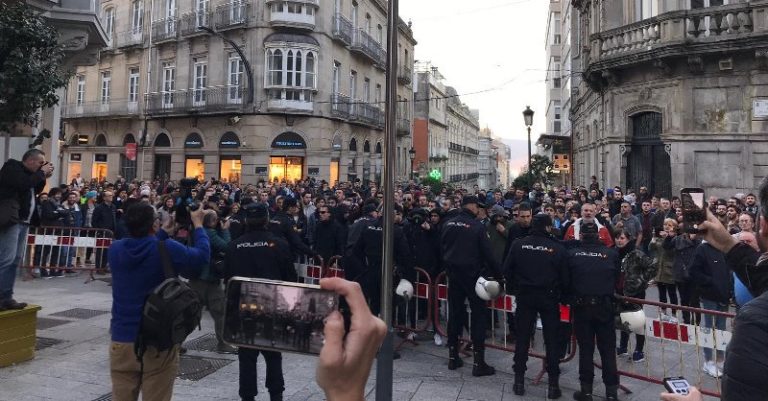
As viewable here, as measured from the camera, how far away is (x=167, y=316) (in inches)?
128

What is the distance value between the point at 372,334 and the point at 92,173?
37.8 m

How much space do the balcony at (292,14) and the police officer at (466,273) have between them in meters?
22.3

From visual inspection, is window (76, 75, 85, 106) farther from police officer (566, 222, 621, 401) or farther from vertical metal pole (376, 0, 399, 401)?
police officer (566, 222, 621, 401)

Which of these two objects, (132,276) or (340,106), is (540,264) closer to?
(132,276)

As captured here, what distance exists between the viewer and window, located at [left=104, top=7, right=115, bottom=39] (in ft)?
107

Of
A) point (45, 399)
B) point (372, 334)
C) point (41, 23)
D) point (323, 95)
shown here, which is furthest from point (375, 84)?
point (372, 334)

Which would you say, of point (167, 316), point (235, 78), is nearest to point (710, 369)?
point (167, 316)

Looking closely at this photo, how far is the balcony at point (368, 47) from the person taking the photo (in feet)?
102

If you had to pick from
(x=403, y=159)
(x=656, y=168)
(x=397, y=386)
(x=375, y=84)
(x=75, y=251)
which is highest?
(x=375, y=84)

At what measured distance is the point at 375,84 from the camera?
35344 mm

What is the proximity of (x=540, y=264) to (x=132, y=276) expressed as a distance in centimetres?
411

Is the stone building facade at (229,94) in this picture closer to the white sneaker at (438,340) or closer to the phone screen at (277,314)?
the white sneaker at (438,340)

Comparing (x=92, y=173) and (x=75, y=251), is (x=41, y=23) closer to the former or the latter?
(x=75, y=251)

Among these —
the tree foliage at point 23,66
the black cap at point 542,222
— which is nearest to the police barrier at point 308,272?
the black cap at point 542,222
